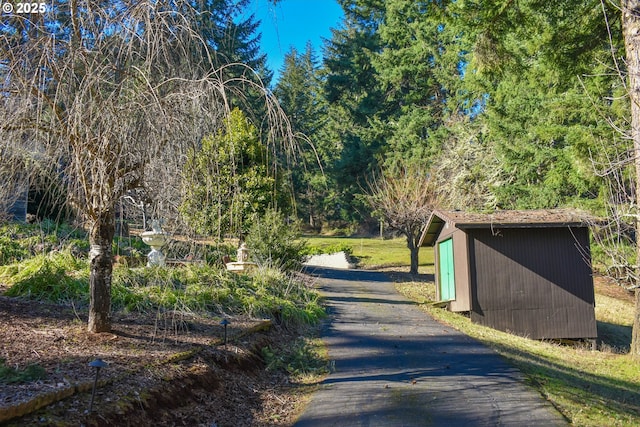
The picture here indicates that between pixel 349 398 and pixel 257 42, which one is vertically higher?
pixel 257 42

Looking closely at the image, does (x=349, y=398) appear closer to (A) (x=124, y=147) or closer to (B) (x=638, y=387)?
(A) (x=124, y=147)

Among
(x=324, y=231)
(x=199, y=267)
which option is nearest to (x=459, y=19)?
(x=199, y=267)

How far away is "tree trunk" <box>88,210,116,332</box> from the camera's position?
5445 mm

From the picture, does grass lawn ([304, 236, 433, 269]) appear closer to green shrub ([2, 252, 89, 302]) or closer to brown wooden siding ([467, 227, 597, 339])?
brown wooden siding ([467, 227, 597, 339])

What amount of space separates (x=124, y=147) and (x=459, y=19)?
9.06 meters

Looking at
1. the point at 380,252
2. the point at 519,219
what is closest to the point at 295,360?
the point at 519,219

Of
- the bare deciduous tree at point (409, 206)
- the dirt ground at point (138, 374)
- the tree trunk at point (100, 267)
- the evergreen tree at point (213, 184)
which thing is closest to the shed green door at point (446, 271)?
the bare deciduous tree at point (409, 206)

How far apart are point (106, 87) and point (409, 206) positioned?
20.4 m

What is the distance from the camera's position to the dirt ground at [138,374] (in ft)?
12.3

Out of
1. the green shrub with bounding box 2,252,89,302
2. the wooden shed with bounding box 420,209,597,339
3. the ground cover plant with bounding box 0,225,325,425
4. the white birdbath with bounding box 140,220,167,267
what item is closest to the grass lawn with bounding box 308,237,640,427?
A: the wooden shed with bounding box 420,209,597,339

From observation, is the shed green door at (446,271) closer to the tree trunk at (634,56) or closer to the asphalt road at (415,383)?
the asphalt road at (415,383)

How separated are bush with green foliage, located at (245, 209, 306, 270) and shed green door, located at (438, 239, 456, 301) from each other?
4575mm

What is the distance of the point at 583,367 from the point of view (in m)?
9.45

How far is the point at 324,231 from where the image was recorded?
4616 centimetres
